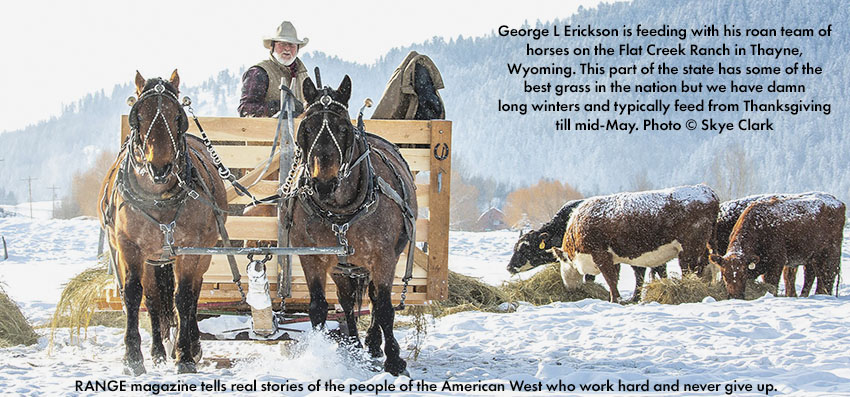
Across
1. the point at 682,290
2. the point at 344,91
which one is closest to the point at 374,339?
the point at 344,91

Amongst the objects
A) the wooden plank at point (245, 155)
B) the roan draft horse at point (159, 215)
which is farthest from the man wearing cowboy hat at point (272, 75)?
the roan draft horse at point (159, 215)

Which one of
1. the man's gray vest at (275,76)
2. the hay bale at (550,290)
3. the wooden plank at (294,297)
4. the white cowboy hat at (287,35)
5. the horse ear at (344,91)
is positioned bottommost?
the hay bale at (550,290)

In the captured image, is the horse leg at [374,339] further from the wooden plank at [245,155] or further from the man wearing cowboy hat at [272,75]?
the man wearing cowboy hat at [272,75]

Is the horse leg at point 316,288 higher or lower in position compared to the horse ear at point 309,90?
lower

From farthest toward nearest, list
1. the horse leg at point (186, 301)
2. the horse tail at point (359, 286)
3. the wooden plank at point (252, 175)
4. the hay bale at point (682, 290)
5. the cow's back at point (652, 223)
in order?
the cow's back at point (652, 223) < the hay bale at point (682, 290) < the wooden plank at point (252, 175) < the horse tail at point (359, 286) < the horse leg at point (186, 301)

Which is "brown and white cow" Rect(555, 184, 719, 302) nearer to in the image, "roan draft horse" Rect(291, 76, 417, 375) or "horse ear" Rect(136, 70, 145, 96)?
"roan draft horse" Rect(291, 76, 417, 375)

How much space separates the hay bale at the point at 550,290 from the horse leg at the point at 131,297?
290 inches

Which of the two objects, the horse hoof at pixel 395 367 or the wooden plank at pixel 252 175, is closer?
the horse hoof at pixel 395 367

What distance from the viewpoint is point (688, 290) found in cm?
1126

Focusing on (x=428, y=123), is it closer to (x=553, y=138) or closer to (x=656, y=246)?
(x=656, y=246)

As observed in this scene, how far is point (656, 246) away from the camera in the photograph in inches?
471

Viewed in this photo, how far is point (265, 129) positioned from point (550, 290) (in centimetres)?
722

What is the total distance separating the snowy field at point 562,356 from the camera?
525 centimetres

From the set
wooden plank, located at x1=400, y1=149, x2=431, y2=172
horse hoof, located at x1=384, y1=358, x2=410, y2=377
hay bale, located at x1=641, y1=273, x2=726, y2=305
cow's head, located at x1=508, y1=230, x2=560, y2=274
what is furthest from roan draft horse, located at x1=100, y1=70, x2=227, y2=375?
cow's head, located at x1=508, y1=230, x2=560, y2=274
